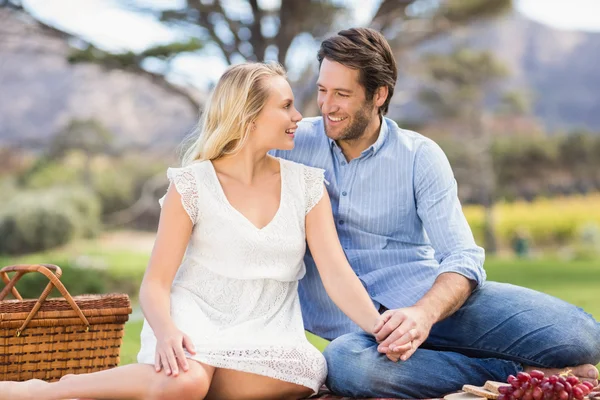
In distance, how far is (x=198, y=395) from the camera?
2.52m

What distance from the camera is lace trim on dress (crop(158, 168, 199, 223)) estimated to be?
2795mm

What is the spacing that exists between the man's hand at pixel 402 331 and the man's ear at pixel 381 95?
908mm

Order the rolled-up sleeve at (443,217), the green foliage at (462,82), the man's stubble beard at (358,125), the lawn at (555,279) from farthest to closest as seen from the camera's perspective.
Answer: the green foliage at (462,82), the lawn at (555,279), the man's stubble beard at (358,125), the rolled-up sleeve at (443,217)

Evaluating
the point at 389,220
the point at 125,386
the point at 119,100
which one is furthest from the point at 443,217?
the point at 119,100

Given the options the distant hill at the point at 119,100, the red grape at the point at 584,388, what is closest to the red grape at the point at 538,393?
the red grape at the point at 584,388

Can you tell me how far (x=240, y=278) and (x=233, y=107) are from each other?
584mm

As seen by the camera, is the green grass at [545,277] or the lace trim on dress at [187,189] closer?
the lace trim on dress at [187,189]

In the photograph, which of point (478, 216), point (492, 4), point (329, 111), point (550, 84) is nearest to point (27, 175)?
point (478, 216)

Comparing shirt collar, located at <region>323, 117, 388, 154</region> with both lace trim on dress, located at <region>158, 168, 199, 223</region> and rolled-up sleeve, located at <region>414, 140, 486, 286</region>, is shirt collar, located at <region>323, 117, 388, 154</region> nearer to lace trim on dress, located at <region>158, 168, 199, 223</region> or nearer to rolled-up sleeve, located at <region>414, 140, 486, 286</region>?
rolled-up sleeve, located at <region>414, 140, 486, 286</region>

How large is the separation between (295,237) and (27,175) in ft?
61.2

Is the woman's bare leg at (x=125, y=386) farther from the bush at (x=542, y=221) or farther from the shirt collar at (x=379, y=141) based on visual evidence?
the bush at (x=542, y=221)

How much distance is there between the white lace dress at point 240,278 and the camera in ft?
8.83

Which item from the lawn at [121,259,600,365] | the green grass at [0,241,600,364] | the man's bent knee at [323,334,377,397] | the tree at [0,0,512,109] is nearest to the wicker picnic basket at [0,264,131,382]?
the man's bent knee at [323,334,377,397]

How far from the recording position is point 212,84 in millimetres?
11242
